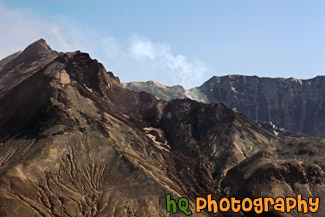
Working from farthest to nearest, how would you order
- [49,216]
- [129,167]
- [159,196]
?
[129,167] < [159,196] < [49,216]

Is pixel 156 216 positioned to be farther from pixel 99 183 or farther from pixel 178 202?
pixel 99 183

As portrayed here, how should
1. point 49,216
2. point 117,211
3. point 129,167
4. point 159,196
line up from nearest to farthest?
point 49,216, point 117,211, point 159,196, point 129,167

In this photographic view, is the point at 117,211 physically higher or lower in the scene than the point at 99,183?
lower

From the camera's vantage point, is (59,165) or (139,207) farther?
(59,165)

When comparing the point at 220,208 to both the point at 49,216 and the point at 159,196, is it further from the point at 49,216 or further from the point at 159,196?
the point at 49,216

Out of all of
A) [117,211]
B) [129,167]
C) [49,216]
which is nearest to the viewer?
[49,216]

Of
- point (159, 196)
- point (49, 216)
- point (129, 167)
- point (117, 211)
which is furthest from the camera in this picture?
point (129, 167)

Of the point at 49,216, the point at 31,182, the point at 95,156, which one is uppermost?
the point at 95,156

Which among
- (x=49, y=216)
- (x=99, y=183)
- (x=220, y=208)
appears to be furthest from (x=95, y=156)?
(x=220, y=208)

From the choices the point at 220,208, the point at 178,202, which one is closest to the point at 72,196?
the point at 178,202

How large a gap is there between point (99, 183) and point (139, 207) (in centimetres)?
2622

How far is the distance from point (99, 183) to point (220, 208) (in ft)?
209

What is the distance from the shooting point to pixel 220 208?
198m

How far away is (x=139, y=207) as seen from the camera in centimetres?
16700
